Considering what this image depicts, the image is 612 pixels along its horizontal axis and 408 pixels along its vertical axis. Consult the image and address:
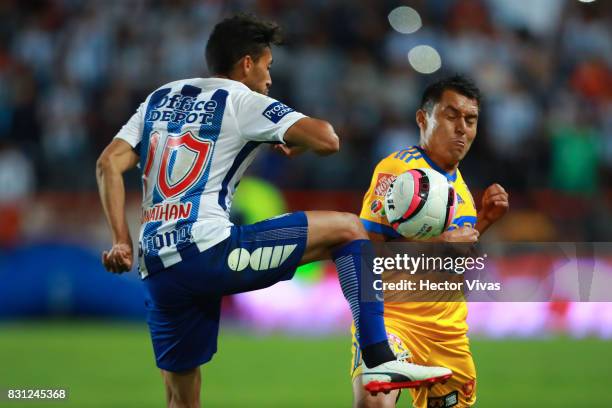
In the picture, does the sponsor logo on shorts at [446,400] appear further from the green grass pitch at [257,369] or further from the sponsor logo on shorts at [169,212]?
the green grass pitch at [257,369]

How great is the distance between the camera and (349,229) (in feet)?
16.0

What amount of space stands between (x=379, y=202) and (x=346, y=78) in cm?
854

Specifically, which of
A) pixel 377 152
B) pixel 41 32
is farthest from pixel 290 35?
pixel 41 32

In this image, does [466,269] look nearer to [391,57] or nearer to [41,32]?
[391,57]

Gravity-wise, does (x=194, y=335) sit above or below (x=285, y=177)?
below

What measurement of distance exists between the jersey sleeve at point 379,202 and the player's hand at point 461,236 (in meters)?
0.30

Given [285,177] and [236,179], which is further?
[285,177]

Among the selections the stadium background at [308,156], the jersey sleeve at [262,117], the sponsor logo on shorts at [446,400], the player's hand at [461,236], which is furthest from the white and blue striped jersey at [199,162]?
the stadium background at [308,156]

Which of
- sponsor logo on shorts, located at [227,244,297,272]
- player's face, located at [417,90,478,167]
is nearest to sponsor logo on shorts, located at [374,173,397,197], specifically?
player's face, located at [417,90,478,167]

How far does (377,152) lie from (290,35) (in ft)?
7.62

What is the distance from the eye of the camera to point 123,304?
12.6 m

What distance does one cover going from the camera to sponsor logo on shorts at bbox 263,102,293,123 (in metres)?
4.79

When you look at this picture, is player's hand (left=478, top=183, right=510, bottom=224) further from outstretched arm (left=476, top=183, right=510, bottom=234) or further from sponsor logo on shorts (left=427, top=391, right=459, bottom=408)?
sponsor logo on shorts (left=427, top=391, right=459, bottom=408)

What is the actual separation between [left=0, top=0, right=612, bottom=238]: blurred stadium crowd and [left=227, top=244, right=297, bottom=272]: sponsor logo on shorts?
752cm
